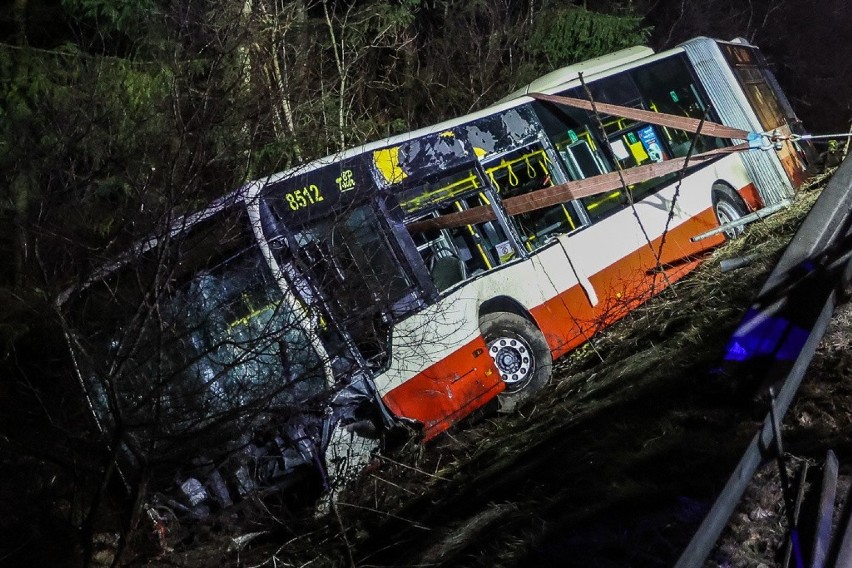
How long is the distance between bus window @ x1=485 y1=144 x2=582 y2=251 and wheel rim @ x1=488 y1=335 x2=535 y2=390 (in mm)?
1048

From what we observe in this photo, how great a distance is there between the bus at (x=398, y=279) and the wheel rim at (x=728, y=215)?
0.03m

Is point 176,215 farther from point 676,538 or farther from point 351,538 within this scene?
point 676,538

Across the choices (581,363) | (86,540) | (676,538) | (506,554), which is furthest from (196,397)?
(581,363)

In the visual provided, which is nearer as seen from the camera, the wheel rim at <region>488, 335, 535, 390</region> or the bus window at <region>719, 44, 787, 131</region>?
the wheel rim at <region>488, 335, 535, 390</region>

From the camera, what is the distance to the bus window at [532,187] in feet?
33.0

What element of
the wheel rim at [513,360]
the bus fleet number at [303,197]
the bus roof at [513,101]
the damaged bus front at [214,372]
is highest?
the bus roof at [513,101]

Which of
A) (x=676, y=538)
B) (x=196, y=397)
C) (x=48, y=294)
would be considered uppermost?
(x=48, y=294)

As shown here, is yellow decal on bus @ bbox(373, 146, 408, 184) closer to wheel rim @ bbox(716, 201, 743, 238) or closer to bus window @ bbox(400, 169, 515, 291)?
bus window @ bbox(400, 169, 515, 291)

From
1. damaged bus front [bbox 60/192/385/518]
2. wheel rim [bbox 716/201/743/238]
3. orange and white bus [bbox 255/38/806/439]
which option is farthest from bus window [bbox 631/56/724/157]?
damaged bus front [bbox 60/192/385/518]

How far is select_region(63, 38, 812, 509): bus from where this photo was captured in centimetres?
686

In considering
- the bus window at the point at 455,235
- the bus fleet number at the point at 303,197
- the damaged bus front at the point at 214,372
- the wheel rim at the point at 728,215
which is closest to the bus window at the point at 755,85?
the wheel rim at the point at 728,215

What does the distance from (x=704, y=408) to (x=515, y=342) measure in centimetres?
351

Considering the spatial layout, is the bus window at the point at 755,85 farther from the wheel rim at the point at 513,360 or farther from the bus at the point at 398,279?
the wheel rim at the point at 513,360

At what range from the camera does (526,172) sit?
1039 cm
